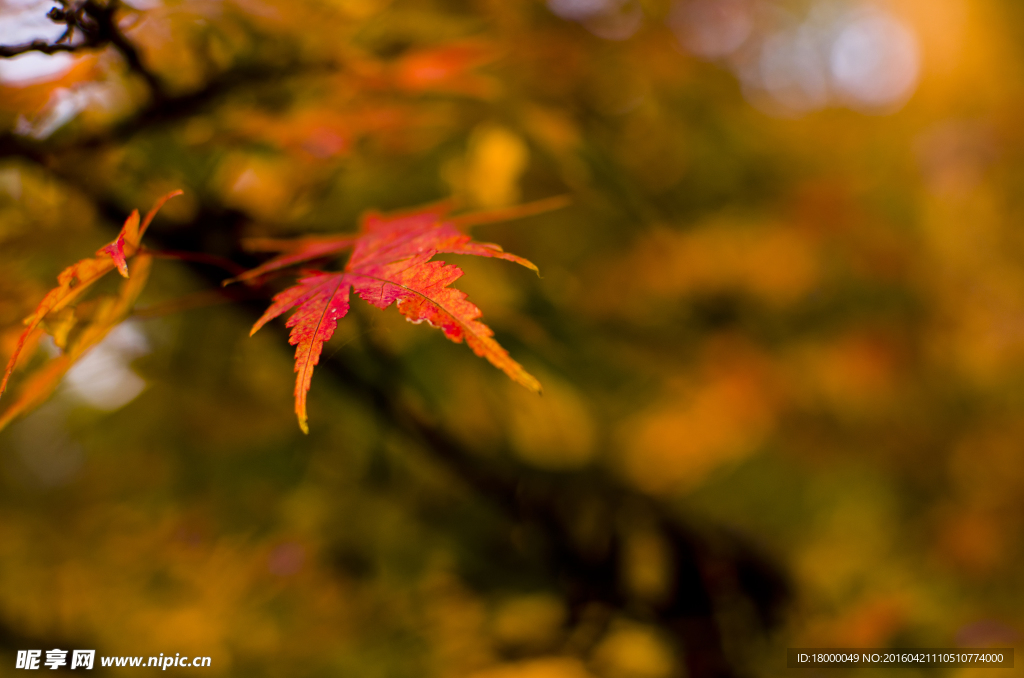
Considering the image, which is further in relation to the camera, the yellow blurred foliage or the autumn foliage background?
the yellow blurred foliage

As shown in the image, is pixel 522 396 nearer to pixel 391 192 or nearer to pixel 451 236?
pixel 391 192

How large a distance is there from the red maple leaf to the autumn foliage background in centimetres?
11

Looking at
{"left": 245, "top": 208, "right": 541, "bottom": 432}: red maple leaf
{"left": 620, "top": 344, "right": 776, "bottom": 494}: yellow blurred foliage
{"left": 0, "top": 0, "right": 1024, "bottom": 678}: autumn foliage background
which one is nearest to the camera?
{"left": 245, "top": 208, "right": 541, "bottom": 432}: red maple leaf

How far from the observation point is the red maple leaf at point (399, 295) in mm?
279

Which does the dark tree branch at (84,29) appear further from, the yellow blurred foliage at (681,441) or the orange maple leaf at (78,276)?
the yellow blurred foliage at (681,441)

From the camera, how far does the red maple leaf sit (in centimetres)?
28

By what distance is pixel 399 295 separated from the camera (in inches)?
12.0

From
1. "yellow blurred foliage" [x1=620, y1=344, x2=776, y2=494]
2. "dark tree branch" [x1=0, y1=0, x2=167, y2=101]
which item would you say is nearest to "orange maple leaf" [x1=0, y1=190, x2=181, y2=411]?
"dark tree branch" [x1=0, y1=0, x2=167, y2=101]

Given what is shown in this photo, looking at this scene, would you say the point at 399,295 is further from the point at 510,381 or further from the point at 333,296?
the point at 510,381

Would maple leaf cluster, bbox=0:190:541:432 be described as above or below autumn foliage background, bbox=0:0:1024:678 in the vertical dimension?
above

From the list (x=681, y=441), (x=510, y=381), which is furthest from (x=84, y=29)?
(x=681, y=441)

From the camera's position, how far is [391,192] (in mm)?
703

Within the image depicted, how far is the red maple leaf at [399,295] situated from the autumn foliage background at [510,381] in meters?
0.11

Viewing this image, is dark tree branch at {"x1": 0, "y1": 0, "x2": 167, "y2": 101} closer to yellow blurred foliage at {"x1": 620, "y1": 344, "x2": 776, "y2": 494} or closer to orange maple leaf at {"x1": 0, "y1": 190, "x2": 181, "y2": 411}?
orange maple leaf at {"x1": 0, "y1": 190, "x2": 181, "y2": 411}
